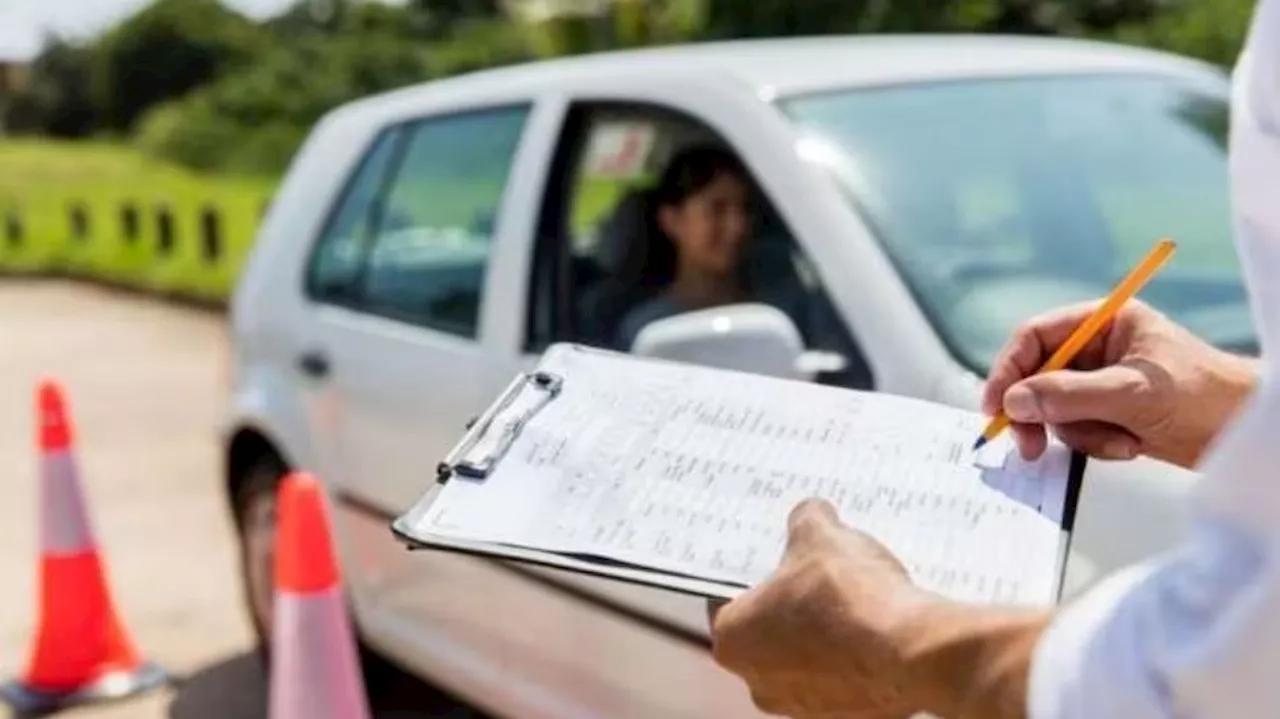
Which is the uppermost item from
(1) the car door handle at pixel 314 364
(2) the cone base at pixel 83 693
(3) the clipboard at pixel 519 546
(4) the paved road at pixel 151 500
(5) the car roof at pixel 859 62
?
(5) the car roof at pixel 859 62

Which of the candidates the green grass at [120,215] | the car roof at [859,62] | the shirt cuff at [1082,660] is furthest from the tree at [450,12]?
the shirt cuff at [1082,660]

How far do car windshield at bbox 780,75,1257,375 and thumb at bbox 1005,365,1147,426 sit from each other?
126 cm

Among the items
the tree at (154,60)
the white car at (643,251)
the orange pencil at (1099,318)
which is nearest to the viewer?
the orange pencil at (1099,318)

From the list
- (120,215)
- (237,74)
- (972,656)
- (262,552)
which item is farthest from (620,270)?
(237,74)

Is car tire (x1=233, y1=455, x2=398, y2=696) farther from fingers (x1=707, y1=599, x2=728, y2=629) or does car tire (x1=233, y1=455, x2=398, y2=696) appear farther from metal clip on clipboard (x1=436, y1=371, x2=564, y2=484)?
fingers (x1=707, y1=599, x2=728, y2=629)

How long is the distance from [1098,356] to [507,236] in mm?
2232

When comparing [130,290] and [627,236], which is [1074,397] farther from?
[130,290]

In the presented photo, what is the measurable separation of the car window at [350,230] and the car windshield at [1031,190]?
1645mm

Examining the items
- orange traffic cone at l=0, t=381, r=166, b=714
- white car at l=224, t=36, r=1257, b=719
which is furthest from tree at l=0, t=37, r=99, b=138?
white car at l=224, t=36, r=1257, b=719

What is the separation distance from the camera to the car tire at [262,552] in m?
4.91

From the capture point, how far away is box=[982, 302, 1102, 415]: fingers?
1820mm

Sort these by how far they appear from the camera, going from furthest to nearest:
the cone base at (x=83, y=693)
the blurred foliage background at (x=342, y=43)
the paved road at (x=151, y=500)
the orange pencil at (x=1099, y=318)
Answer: the blurred foliage background at (x=342, y=43), the paved road at (x=151, y=500), the cone base at (x=83, y=693), the orange pencil at (x=1099, y=318)

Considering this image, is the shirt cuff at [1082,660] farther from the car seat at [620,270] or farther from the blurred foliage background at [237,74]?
the blurred foliage background at [237,74]

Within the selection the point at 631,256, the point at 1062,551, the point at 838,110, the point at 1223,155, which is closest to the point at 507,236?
the point at 631,256
